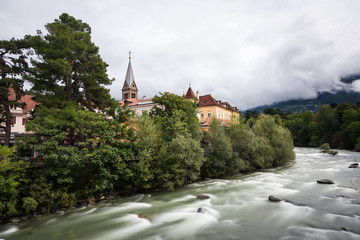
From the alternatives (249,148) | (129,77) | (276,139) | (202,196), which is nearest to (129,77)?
(129,77)

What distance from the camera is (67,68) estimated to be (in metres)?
20.0

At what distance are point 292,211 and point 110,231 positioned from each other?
13.0m

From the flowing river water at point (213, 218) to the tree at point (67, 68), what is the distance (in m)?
10.7

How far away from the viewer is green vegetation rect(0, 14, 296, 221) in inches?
664

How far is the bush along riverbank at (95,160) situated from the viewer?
1647cm

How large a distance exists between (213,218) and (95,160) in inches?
423

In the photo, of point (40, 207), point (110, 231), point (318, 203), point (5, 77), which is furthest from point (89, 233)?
point (318, 203)

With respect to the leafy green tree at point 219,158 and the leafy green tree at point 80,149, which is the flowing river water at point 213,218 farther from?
the leafy green tree at point 219,158

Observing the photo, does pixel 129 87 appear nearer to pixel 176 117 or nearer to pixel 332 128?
pixel 176 117

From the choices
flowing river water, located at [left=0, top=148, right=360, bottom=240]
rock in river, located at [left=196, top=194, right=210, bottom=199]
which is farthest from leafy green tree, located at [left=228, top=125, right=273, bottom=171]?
rock in river, located at [left=196, top=194, right=210, bottom=199]

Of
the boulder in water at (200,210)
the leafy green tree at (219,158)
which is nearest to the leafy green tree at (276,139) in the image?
the leafy green tree at (219,158)

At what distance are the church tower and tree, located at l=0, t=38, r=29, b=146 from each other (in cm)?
6003

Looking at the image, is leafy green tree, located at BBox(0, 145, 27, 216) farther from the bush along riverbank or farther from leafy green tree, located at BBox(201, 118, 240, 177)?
leafy green tree, located at BBox(201, 118, 240, 177)

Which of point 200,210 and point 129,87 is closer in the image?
point 200,210
